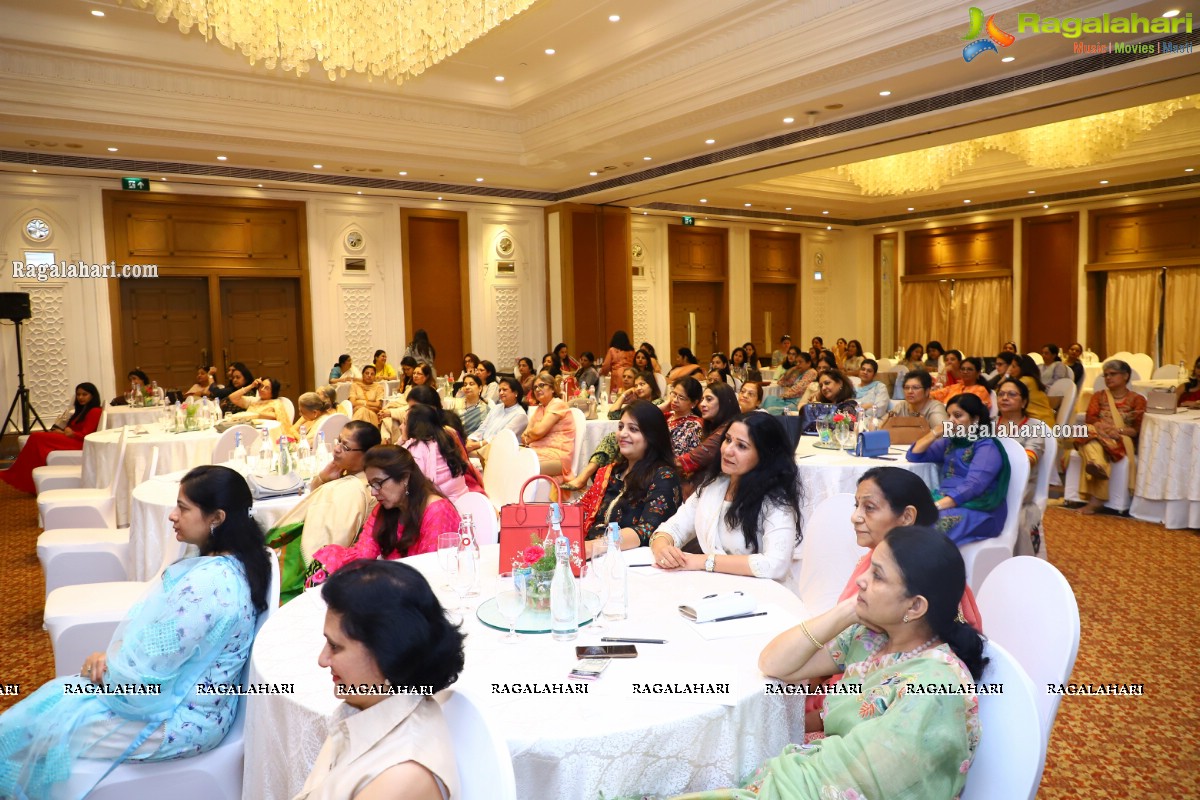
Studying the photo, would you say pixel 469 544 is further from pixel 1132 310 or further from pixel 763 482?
pixel 1132 310

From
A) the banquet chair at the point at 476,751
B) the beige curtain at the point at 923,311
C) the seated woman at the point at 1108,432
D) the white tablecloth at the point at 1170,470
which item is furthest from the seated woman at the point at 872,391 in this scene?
the beige curtain at the point at 923,311

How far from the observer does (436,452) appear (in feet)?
14.6

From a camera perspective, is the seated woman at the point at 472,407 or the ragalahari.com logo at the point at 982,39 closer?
the ragalahari.com logo at the point at 982,39

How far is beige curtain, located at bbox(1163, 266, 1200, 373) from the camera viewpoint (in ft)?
46.3

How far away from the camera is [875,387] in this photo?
26.7 ft

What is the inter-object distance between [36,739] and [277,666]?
72 cm

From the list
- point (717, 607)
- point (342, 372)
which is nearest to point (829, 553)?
point (717, 607)

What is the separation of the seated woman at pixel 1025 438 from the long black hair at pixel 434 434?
3037mm

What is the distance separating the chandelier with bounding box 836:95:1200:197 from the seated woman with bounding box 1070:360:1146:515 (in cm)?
351

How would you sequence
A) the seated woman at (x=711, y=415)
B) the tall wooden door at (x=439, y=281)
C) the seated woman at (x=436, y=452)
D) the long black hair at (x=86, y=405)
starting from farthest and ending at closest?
the tall wooden door at (x=439, y=281) < the long black hair at (x=86, y=405) < the seated woman at (x=711, y=415) < the seated woman at (x=436, y=452)

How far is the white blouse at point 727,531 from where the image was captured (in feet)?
9.82

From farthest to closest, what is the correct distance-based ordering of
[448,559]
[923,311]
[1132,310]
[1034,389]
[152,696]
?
[923,311]
[1132,310]
[1034,389]
[448,559]
[152,696]

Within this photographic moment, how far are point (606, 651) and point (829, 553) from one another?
4.29 ft

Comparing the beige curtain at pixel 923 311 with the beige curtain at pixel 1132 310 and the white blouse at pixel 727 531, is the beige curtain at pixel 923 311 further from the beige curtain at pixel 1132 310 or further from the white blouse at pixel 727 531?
the white blouse at pixel 727 531
